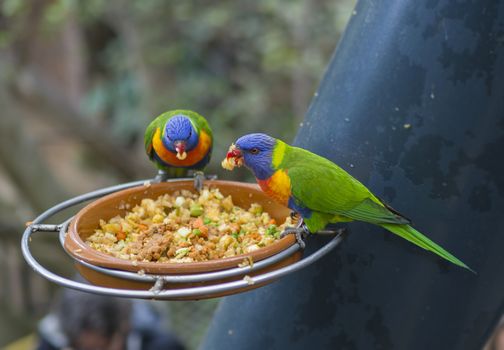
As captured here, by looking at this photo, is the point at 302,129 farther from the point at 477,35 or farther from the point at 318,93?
the point at 477,35

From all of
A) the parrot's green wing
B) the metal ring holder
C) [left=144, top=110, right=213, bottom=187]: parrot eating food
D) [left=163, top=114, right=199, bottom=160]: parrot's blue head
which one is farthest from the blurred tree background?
the metal ring holder

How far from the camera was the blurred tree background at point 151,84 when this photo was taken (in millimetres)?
4852

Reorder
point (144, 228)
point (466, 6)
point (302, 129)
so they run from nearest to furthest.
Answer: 1. point (466, 6)
2. point (144, 228)
3. point (302, 129)

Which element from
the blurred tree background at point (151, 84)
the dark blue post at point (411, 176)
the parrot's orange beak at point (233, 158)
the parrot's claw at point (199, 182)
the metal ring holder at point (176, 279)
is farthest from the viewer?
the blurred tree background at point (151, 84)

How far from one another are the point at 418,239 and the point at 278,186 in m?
0.35

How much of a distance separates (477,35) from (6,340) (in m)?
5.44

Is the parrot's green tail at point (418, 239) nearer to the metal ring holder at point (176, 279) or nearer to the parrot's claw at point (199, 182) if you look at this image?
the metal ring holder at point (176, 279)

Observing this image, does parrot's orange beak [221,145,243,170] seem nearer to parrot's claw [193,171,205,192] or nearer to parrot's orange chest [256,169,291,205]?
parrot's orange chest [256,169,291,205]

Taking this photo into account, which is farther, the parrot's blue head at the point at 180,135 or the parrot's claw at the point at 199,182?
the parrot's blue head at the point at 180,135

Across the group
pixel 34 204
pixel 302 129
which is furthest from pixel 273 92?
pixel 302 129

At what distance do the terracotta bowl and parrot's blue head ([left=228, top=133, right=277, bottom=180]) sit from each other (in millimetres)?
178

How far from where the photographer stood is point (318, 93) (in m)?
1.62

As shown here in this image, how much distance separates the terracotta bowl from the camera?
116cm

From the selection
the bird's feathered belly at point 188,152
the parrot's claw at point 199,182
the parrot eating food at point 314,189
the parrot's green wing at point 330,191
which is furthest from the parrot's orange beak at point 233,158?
the bird's feathered belly at point 188,152
